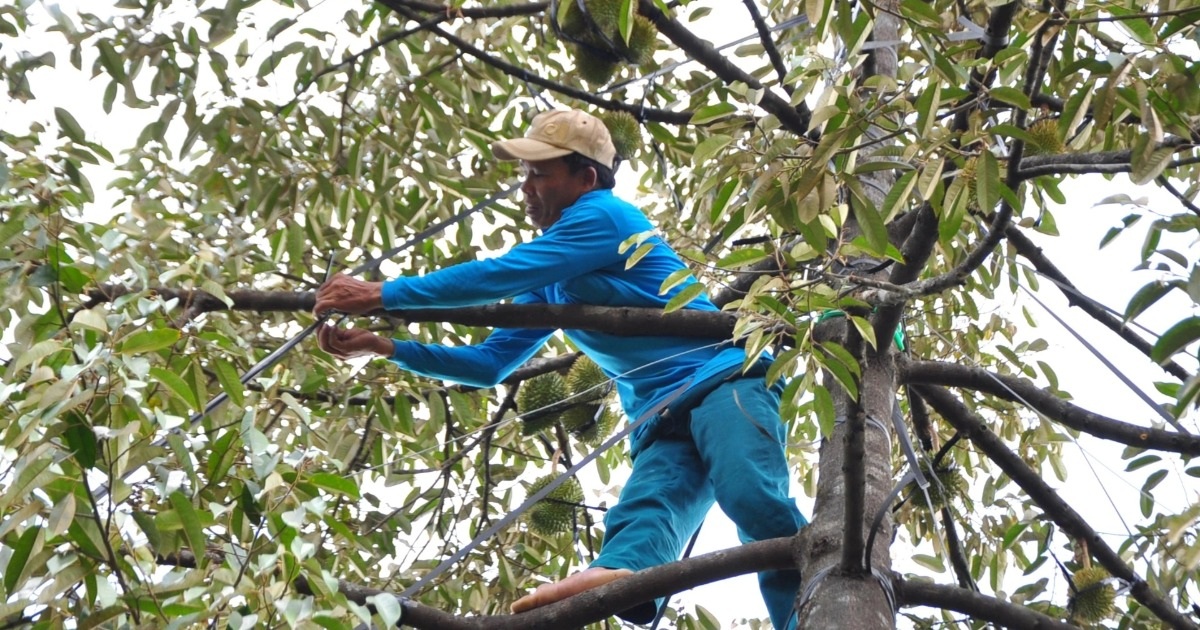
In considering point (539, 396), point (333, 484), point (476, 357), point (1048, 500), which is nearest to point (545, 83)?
point (476, 357)

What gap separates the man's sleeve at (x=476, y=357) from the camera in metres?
2.60

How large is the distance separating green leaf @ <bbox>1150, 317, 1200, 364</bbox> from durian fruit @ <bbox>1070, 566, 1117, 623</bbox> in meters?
1.19

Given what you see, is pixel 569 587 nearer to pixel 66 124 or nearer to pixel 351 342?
pixel 351 342

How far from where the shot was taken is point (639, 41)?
2.81 m

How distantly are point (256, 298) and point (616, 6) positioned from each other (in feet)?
3.29

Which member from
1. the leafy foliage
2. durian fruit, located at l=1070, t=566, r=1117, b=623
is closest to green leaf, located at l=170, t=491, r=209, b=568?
the leafy foliage

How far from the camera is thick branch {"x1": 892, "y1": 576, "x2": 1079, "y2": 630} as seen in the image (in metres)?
1.90

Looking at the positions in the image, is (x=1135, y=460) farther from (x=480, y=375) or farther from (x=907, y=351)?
(x=480, y=375)

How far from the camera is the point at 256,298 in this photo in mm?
2283

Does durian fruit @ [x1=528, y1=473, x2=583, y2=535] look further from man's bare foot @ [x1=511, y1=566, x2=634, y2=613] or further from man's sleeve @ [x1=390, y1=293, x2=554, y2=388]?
man's bare foot @ [x1=511, y1=566, x2=634, y2=613]

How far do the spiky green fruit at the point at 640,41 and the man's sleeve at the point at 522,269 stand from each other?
494 millimetres

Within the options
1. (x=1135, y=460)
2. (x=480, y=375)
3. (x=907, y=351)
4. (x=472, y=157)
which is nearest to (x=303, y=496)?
(x=480, y=375)

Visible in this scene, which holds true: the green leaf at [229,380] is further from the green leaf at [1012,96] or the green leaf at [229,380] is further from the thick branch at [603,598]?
the green leaf at [1012,96]

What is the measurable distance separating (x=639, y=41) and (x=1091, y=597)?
1.58 m
